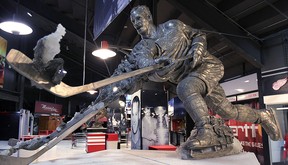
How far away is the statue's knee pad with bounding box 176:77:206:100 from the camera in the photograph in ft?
6.15

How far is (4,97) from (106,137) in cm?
647

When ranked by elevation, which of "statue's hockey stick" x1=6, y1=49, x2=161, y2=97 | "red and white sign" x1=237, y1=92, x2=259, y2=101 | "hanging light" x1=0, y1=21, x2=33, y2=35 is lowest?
"statue's hockey stick" x1=6, y1=49, x2=161, y2=97

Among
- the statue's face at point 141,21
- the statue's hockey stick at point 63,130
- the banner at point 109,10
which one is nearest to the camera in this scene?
the statue's hockey stick at point 63,130

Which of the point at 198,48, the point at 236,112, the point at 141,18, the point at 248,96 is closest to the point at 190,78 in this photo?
the point at 198,48

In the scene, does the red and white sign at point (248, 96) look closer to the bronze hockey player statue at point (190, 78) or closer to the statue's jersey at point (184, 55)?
the bronze hockey player statue at point (190, 78)

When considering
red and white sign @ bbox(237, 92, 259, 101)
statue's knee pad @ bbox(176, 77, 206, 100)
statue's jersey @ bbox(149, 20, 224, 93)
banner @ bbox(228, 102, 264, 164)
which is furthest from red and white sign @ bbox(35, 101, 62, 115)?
statue's knee pad @ bbox(176, 77, 206, 100)

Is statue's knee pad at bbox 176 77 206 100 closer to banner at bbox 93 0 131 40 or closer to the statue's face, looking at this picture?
the statue's face

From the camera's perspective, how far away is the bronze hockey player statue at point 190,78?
5.88 feet

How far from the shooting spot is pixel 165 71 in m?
1.81

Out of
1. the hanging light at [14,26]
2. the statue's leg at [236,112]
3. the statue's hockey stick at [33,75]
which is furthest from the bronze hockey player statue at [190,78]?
the hanging light at [14,26]

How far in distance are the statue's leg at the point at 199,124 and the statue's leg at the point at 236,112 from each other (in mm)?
155

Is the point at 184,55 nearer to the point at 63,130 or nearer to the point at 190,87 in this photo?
the point at 190,87

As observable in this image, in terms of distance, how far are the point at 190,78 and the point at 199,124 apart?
1.20 feet

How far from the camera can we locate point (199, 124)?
182 cm
